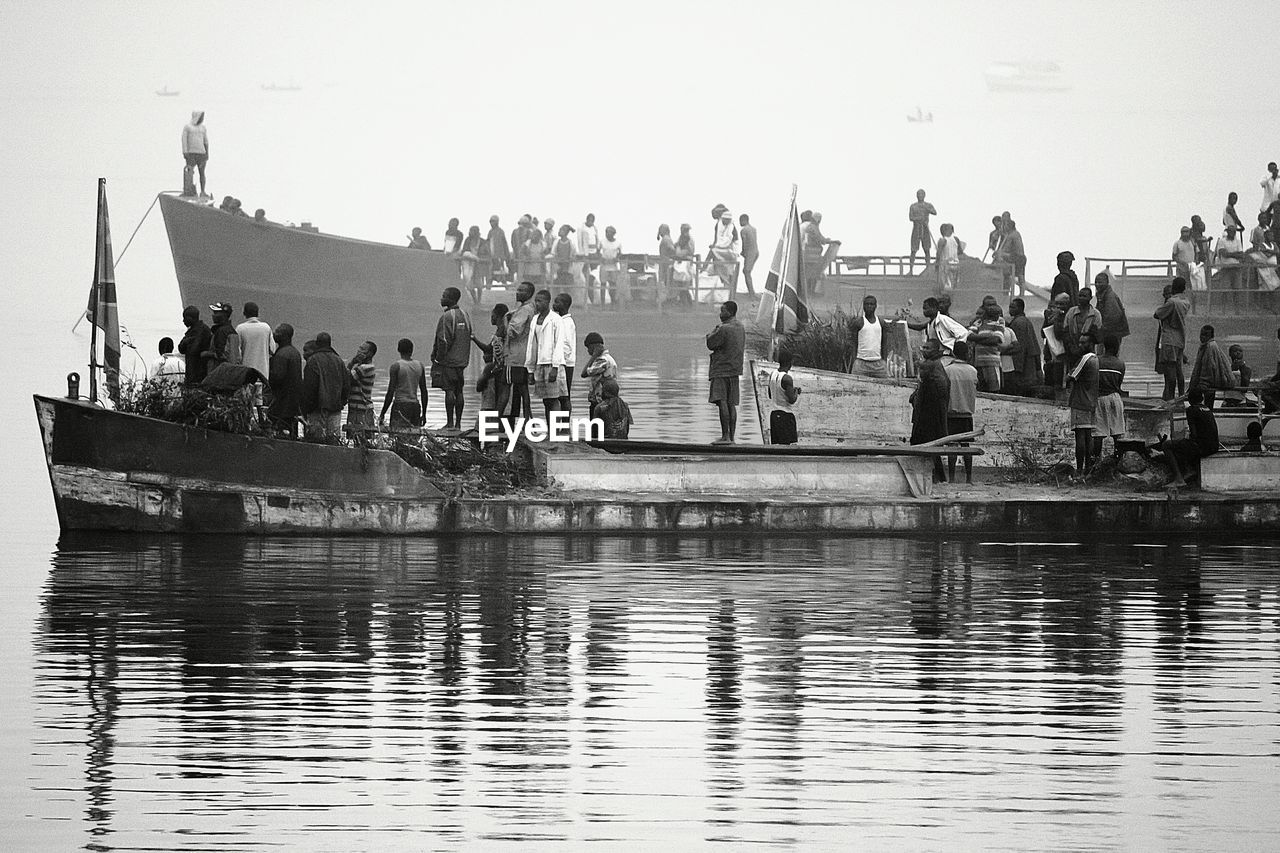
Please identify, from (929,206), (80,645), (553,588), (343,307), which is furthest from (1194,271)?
Answer: (80,645)

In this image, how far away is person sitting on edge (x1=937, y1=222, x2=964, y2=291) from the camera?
33.8 metres

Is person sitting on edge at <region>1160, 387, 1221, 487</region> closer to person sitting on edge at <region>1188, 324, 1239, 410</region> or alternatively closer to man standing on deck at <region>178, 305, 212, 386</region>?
person sitting on edge at <region>1188, 324, 1239, 410</region>

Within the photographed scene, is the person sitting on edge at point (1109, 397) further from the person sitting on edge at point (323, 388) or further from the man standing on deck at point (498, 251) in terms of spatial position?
the man standing on deck at point (498, 251)

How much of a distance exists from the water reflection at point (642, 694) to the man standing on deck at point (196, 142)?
23462mm

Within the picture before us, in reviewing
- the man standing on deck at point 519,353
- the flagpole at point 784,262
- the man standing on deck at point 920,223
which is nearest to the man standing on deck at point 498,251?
the man standing on deck at point 920,223

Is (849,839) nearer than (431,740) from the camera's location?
Yes

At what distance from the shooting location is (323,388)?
13227 millimetres

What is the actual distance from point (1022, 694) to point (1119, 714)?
0.51m

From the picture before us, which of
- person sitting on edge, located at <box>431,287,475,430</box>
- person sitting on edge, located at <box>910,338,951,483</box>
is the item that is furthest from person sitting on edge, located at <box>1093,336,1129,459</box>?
person sitting on edge, located at <box>431,287,475,430</box>

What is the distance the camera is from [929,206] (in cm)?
3475

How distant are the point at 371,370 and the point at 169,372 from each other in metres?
1.54

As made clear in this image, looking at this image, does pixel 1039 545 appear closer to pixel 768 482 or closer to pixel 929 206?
pixel 768 482

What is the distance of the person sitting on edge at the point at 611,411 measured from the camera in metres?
14.5

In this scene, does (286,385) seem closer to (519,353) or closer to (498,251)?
(519,353)
